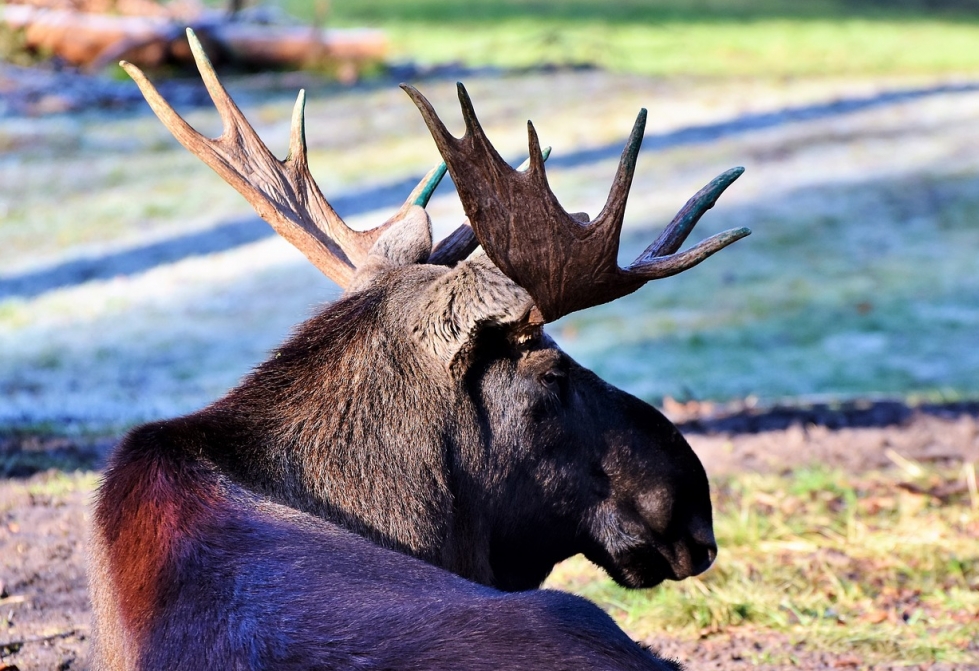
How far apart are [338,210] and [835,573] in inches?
343

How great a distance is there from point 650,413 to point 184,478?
1413mm

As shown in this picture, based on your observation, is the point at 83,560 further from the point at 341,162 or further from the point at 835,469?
the point at 341,162

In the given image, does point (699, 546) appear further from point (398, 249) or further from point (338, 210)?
point (338, 210)

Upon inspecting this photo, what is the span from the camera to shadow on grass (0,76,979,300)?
1195 cm

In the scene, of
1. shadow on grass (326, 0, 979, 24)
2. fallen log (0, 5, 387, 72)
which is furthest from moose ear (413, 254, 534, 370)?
shadow on grass (326, 0, 979, 24)

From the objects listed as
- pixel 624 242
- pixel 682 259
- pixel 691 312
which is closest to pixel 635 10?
pixel 624 242

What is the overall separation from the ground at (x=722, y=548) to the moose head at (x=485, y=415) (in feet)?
2.40

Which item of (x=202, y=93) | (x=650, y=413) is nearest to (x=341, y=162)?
(x=202, y=93)

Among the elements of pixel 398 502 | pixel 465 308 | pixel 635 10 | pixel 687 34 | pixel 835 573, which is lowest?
pixel 835 573

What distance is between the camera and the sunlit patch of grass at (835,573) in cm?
460

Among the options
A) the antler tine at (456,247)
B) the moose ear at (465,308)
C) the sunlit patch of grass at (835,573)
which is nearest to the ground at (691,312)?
the sunlit patch of grass at (835,573)

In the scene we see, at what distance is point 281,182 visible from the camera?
172 inches

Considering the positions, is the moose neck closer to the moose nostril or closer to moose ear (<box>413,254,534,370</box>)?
moose ear (<box>413,254,534,370</box>)

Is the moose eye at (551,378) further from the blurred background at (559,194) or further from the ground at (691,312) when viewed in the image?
the blurred background at (559,194)
